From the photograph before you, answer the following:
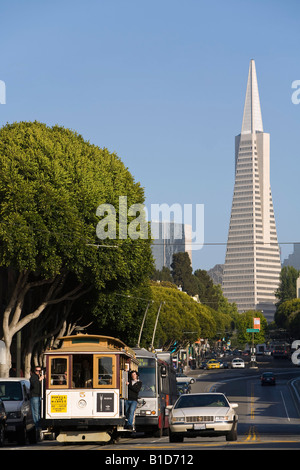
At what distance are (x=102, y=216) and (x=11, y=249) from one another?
599 centimetres

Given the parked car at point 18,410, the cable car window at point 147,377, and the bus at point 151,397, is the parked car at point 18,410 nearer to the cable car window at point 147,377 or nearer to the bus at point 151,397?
the bus at point 151,397

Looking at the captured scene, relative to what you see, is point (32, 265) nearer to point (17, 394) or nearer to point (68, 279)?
point (68, 279)

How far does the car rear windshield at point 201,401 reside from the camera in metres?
28.3

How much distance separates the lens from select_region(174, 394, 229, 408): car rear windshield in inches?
1115

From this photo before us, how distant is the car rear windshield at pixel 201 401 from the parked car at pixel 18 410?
15.3 ft

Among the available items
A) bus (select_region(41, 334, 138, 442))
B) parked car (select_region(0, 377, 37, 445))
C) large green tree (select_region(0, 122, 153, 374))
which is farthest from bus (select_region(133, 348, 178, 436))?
large green tree (select_region(0, 122, 153, 374))

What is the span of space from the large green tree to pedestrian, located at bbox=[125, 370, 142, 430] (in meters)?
18.7

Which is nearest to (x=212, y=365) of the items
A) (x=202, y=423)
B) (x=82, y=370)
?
(x=202, y=423)

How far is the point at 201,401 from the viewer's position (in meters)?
28.6

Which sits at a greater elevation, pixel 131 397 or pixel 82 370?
pixel 82 370

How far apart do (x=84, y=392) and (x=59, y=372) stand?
96 cm

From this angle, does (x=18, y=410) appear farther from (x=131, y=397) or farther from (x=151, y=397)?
(x=151, y=397)


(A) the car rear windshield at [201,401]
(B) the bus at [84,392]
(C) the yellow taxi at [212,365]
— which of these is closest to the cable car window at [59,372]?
(B) the bus at [84,392]

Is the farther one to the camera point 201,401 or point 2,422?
point 201,401
